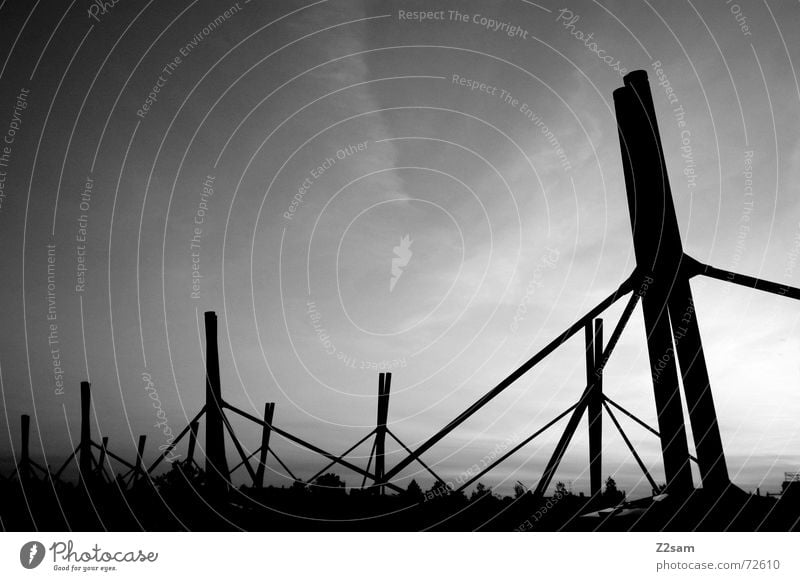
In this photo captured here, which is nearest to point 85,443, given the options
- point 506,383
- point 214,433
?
point 214,433

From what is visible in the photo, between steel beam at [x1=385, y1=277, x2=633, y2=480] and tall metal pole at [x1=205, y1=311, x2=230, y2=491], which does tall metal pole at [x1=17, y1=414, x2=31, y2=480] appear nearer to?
tall metal pole at [x1=205, y1=311, x2=230, y2=491]

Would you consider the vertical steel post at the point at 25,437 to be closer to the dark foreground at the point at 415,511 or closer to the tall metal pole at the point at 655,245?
the dark foreground at the point at 415,511

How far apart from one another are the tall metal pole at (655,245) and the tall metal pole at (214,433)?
816 cm

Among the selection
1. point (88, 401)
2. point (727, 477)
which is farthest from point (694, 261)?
point (88, 401)

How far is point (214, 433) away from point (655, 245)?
884cm

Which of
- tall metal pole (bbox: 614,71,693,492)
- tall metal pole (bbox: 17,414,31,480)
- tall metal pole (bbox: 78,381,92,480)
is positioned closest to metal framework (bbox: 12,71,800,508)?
tall metal pole (bbox: 614,71,693,492)

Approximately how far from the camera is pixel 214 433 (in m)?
10.1

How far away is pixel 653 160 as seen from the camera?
4.65 metres

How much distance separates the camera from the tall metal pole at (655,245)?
434 cm

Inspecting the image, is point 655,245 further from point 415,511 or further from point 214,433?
point 214,433

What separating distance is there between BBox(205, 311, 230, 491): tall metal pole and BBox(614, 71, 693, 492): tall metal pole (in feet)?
26.8

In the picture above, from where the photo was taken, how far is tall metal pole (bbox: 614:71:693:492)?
14.2 feet
